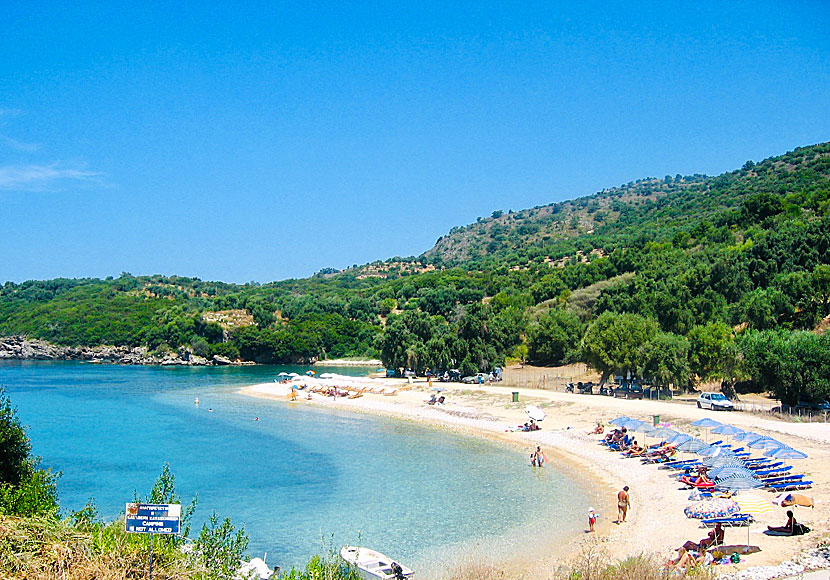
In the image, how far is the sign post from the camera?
32.3 feet

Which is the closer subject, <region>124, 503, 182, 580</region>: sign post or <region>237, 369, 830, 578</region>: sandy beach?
<region>124, 503, 182, 580</region>: sign post

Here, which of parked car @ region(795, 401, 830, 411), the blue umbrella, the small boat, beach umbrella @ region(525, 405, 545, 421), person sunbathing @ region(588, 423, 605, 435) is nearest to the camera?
the small boat

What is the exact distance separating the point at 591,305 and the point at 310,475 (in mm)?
53739

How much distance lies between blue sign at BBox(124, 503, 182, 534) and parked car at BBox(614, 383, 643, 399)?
40162 mm

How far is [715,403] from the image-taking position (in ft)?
123

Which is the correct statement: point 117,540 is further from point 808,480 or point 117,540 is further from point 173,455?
point 173,455

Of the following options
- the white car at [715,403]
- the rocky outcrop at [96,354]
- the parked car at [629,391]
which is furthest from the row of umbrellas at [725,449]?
the rocky outcrop at [96,354]

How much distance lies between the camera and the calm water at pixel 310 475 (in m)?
21.8

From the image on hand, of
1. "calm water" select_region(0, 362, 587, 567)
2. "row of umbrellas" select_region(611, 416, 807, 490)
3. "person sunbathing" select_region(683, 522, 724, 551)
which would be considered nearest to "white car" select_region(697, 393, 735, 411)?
"row of umbrellas" select_region(611, 416, 807, 490)

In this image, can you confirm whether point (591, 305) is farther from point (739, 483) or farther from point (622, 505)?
point (739, 483)

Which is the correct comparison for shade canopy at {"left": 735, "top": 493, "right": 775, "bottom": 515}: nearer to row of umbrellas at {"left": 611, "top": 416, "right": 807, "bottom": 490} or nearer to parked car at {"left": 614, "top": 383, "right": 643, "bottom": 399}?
row of umbrellas at {"left": 611, "top": 416, "right": 807, "bottom": 490}

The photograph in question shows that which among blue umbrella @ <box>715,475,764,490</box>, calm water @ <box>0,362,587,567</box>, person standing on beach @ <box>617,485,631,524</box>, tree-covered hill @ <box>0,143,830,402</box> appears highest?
tree-covered hill @ <box>0,143,830,402</box>

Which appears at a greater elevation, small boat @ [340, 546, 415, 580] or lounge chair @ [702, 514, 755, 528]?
lounge chair @ [702, 514, 755, 528]

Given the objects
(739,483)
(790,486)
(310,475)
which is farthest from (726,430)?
(310,475)
